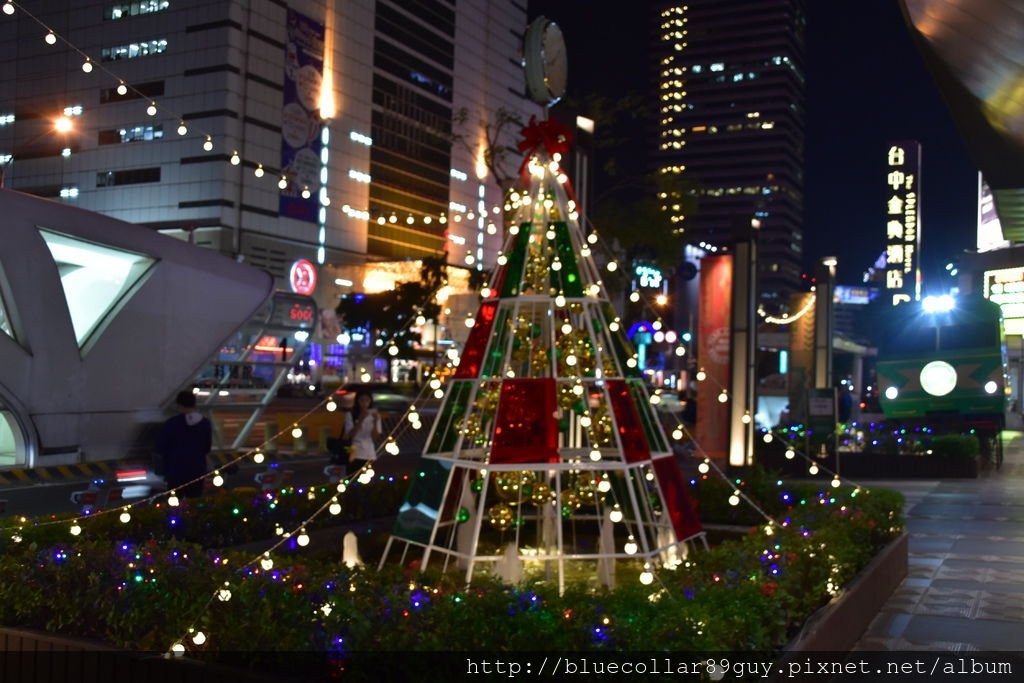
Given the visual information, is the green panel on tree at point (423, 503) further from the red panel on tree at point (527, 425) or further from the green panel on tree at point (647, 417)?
the green panel on tree at point (647, 417)

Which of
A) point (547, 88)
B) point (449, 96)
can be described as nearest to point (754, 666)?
point (547, 88)

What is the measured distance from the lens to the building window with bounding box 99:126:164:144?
223 feet

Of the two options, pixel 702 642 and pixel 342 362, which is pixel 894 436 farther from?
pixel 342 362

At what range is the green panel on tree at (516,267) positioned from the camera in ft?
28.0

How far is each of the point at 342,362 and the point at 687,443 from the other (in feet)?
171

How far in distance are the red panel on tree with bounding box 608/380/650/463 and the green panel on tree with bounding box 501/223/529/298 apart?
1.16 meters

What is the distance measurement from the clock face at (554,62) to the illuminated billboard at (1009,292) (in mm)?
44409

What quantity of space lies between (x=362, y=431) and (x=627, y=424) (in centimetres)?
610

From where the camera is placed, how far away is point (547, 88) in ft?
28.9

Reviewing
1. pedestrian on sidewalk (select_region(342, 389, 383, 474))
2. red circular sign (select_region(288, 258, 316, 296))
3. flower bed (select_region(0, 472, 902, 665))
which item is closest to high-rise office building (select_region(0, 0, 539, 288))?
red circular sign (select_region(288, 258, 316, 296))

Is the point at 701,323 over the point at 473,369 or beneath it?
over

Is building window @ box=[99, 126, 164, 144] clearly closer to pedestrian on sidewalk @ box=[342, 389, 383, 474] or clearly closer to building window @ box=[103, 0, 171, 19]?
building window @ box=[103, 0, 171, 19]

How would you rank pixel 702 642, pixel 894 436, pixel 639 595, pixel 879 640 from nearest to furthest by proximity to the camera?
1. pixel 702 642
2. pixel 639 595
3. pixel 879 640
4. pixel 894 436

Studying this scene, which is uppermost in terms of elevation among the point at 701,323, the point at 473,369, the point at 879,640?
the point at 701,323
